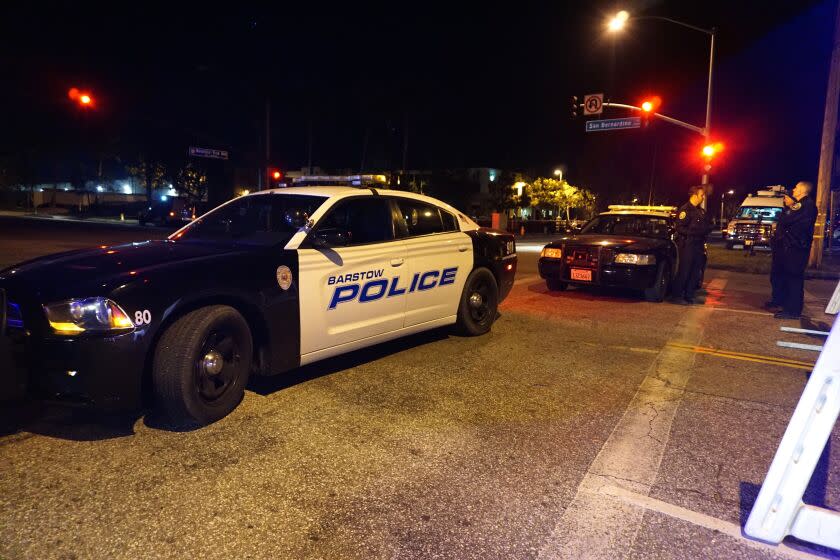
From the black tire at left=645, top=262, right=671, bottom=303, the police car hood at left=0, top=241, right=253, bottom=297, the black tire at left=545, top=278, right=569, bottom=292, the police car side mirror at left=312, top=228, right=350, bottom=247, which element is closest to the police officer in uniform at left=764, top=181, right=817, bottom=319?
the black tire at left=645, top=262, right=671, bottom=303

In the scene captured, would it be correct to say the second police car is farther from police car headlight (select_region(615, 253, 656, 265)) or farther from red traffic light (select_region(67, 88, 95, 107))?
red traffic light (select_region(67, 88, 95, 107))

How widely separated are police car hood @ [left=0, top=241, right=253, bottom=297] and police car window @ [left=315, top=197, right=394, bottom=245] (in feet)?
3.31

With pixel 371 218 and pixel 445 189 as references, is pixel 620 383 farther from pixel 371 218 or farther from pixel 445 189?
pixel 445 189

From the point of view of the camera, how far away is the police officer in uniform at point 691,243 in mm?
9127

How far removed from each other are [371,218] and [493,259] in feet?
6.38

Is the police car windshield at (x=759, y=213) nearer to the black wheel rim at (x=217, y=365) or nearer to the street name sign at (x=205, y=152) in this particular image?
the street name sign at (x=205, y=152)

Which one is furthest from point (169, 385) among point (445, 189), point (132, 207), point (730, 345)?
point (132, 207)

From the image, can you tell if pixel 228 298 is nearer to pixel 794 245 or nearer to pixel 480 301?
pixel 480 301

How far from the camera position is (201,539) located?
2537 mm

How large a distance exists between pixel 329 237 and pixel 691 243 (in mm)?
6924

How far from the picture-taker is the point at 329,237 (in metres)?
4.46

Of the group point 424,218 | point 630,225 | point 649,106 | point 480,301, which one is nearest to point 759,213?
point 649,106

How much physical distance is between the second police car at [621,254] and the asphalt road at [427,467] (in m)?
3.37

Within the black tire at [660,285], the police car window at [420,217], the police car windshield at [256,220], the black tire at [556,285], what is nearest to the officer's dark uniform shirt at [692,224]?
the black tire at [660,285]
